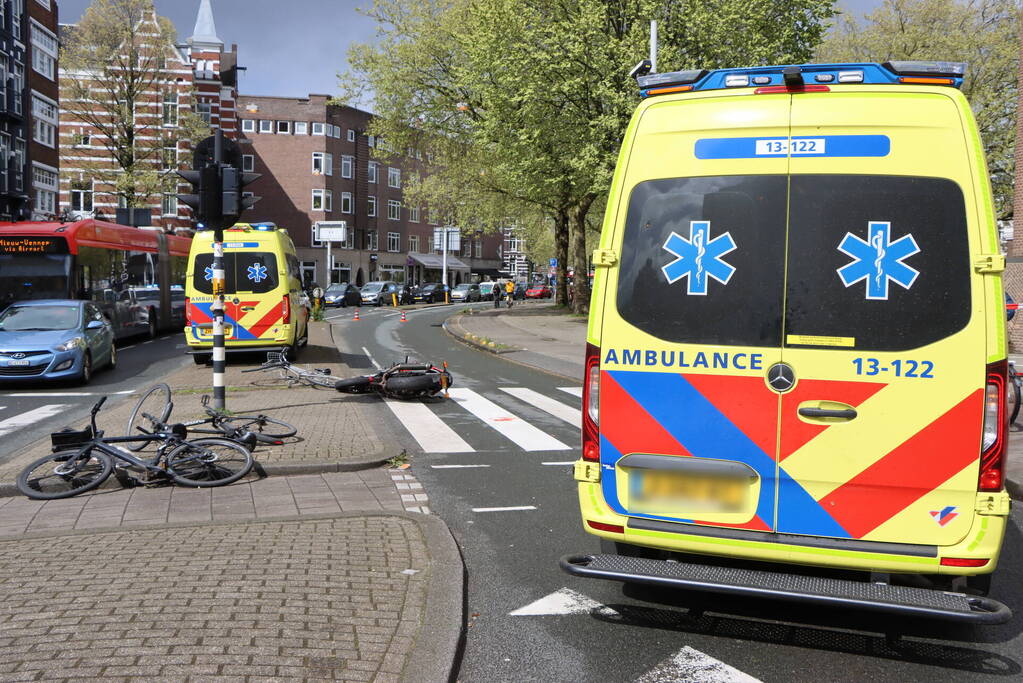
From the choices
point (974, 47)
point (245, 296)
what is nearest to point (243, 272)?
point (245, 296)

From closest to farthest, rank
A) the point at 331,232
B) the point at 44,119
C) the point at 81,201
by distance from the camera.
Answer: the point at 331,232
the point at 44,119
the point at 81,201

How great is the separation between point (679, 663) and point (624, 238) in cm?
190

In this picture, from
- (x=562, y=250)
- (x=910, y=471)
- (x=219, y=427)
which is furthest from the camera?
(x=562, y=250)

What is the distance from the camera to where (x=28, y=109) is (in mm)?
45000

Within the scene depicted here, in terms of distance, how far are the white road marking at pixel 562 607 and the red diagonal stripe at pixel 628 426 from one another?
0.84 metres

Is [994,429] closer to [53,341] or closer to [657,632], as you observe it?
[657,632]

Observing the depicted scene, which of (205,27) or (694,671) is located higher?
(205,27)

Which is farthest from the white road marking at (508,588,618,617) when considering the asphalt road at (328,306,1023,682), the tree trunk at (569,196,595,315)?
the tree trunk at (569,196,595,315)

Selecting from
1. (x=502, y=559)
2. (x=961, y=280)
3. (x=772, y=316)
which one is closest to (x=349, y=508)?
(x=502, y=559)

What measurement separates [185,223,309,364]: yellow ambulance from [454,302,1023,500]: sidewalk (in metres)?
5.35

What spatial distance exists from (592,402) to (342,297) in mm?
50116

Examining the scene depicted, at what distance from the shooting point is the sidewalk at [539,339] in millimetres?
9839

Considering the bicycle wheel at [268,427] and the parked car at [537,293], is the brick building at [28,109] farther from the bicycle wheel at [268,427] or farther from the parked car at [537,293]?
the bicycle wheel at [268,427]

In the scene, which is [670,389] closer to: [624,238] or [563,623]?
[624,238]
